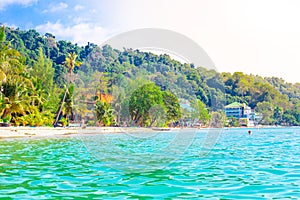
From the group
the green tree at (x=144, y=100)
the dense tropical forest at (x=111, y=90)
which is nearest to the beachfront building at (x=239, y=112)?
the dense tropical forest at (x=111, y=90)

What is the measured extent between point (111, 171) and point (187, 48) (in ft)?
19.1

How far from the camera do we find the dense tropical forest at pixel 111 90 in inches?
1412

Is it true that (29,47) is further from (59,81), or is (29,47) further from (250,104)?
(250,104)

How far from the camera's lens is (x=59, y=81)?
86.8 metres

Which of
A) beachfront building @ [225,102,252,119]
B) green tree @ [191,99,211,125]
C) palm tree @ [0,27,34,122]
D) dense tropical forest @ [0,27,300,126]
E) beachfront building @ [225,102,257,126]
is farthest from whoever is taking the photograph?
beachfront building @ [225,102,252,119]

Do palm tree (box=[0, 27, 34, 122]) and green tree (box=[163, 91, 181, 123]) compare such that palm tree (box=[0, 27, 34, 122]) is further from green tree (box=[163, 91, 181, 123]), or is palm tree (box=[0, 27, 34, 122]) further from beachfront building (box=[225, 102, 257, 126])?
beachfront building (box=[225, 102, 257, 126])

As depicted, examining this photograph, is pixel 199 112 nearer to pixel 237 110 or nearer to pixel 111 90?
pixel 111 90

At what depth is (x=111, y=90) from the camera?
71312 mm

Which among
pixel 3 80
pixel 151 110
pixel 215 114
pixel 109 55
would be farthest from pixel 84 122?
pixel 215 114

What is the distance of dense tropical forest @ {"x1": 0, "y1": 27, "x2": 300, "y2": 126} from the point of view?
118 feet

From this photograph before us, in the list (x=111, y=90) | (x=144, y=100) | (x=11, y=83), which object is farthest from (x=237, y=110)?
(x=11, y=83)

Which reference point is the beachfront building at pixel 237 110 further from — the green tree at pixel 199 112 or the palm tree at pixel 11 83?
the palm tree at pixel 11 83

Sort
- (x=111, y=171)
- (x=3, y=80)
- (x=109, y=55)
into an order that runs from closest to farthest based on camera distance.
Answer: (x=111, y=171), (x=3, y=80), (x=109, y=55)

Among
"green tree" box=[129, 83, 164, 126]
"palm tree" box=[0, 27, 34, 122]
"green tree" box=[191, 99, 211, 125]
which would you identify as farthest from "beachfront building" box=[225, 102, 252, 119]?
"palm tree" box=[0, 27, 34, 122]
